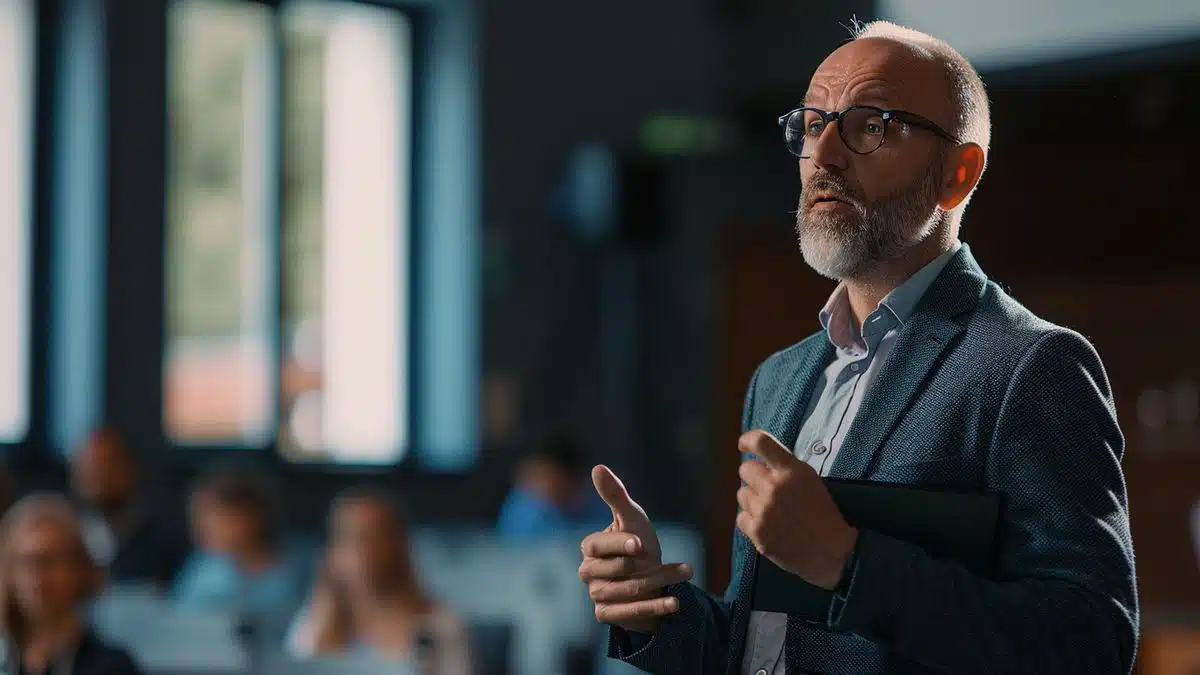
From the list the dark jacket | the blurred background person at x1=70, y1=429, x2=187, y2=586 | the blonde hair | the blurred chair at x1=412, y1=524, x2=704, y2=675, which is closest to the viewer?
the dark jacket

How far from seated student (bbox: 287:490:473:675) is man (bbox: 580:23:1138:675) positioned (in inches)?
131

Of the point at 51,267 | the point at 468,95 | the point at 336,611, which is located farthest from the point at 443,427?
the point at 336,611

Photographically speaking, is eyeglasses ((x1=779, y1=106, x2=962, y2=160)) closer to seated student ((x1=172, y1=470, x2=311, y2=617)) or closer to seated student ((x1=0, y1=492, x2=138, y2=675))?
seated student ((x1=0, y1=492, x2=138, y2=675))

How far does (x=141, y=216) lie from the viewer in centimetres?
718

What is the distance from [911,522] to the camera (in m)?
1.21

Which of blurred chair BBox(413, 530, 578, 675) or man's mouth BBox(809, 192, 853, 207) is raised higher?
man's mouth BBox(809, 192, 853, 207)

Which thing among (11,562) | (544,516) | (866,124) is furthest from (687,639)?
(544,516)

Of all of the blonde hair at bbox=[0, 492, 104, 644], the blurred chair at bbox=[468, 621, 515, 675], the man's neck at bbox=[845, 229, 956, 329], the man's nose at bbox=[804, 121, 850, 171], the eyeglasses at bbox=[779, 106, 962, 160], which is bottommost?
the blurred chair at bbox=[468, 621, 515, 675]

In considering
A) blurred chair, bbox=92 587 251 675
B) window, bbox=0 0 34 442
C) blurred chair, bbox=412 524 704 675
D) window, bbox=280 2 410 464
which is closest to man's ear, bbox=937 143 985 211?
blurred chair, bbox=92 587 251 675

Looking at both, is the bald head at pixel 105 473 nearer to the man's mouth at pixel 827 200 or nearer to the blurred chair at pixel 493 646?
the blurred chair at pixel 493 646

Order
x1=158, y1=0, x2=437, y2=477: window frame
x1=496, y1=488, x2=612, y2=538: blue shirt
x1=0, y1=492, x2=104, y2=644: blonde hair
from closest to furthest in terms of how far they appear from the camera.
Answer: x1=0, y1=492, x2=104, y2=644: blonde hair
x1=496, y1=488, x2=612, y2=538: blue shirt
x1=158, y1=0, x2=437, y2=477: window frame

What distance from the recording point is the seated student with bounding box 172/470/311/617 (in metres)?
5.57

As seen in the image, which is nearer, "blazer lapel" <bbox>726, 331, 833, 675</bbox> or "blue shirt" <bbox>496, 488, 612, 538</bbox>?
"blazer lapel" <bbox>726, 331, 833, 675</bbox>

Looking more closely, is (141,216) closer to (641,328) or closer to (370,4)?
(370,4)
